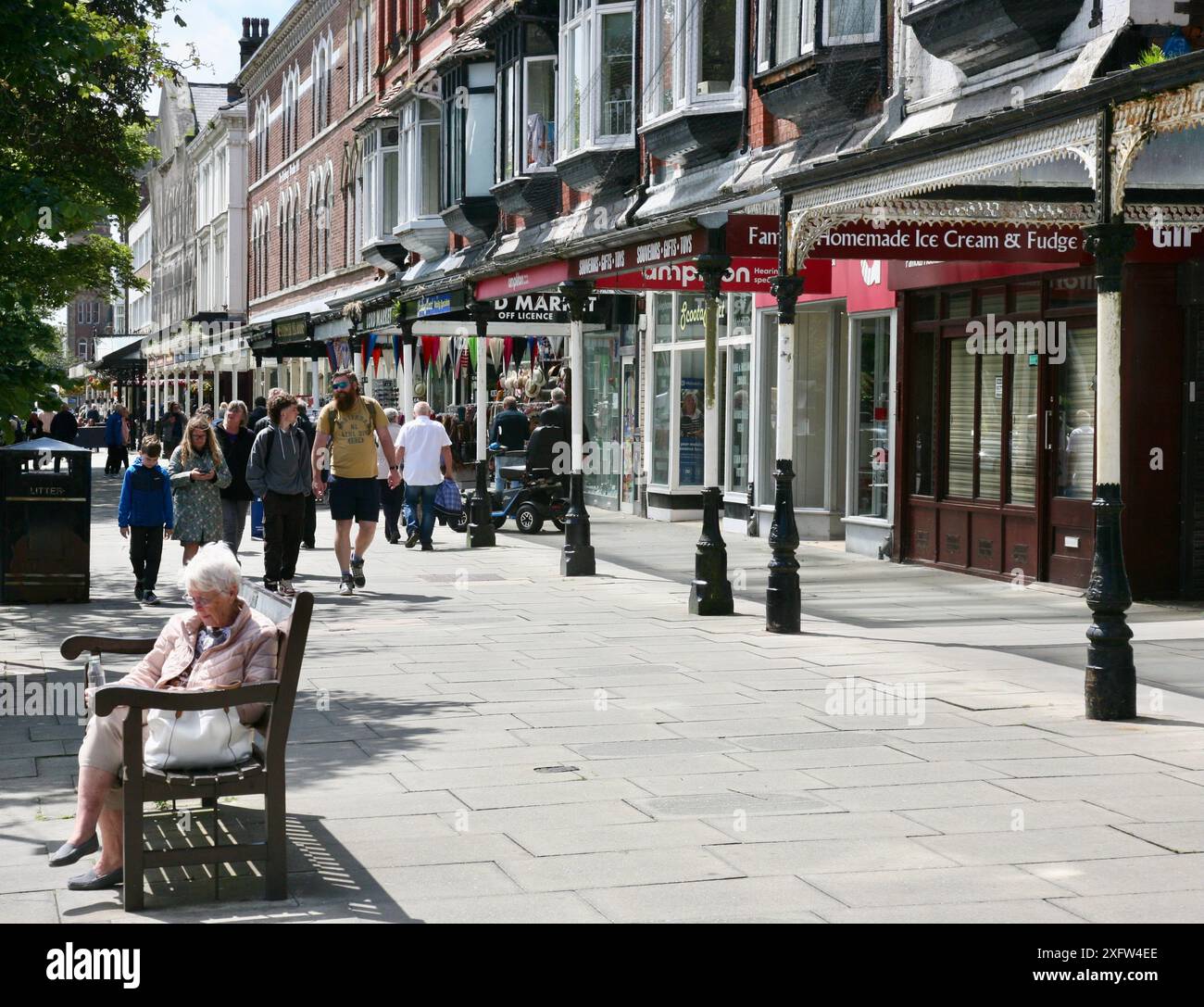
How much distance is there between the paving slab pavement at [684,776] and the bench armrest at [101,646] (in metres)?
0.66

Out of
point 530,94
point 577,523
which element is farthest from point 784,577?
point 530,94

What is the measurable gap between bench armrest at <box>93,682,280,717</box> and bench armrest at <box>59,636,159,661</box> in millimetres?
974

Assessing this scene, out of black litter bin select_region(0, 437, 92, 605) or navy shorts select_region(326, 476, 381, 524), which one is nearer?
black litter bin select_region(0, 437, 92, 605)

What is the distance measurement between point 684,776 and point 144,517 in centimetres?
802

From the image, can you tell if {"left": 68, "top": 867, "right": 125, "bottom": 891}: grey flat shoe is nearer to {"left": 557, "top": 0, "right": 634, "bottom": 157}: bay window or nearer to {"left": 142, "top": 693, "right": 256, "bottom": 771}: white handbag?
{"left": 142, "top": 693, "right": 256, "bottom": 771}: white handbag

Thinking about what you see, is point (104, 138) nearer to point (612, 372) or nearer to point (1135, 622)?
point (612, 372)

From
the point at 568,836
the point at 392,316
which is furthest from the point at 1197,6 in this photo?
the point at 392,316

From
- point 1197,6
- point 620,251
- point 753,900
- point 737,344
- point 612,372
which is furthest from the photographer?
point 612,372

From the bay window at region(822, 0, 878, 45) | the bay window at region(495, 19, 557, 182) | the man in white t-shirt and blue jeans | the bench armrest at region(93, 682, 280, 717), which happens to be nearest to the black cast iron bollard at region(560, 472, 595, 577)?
the man in white t-shirt and blue jeans

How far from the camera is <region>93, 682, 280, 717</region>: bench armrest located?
216 inches

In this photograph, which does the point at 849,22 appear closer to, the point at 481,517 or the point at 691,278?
the point at 691,278

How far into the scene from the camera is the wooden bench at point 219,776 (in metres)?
5.48

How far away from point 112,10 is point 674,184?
34.8 feet

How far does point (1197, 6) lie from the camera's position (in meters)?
13.5
